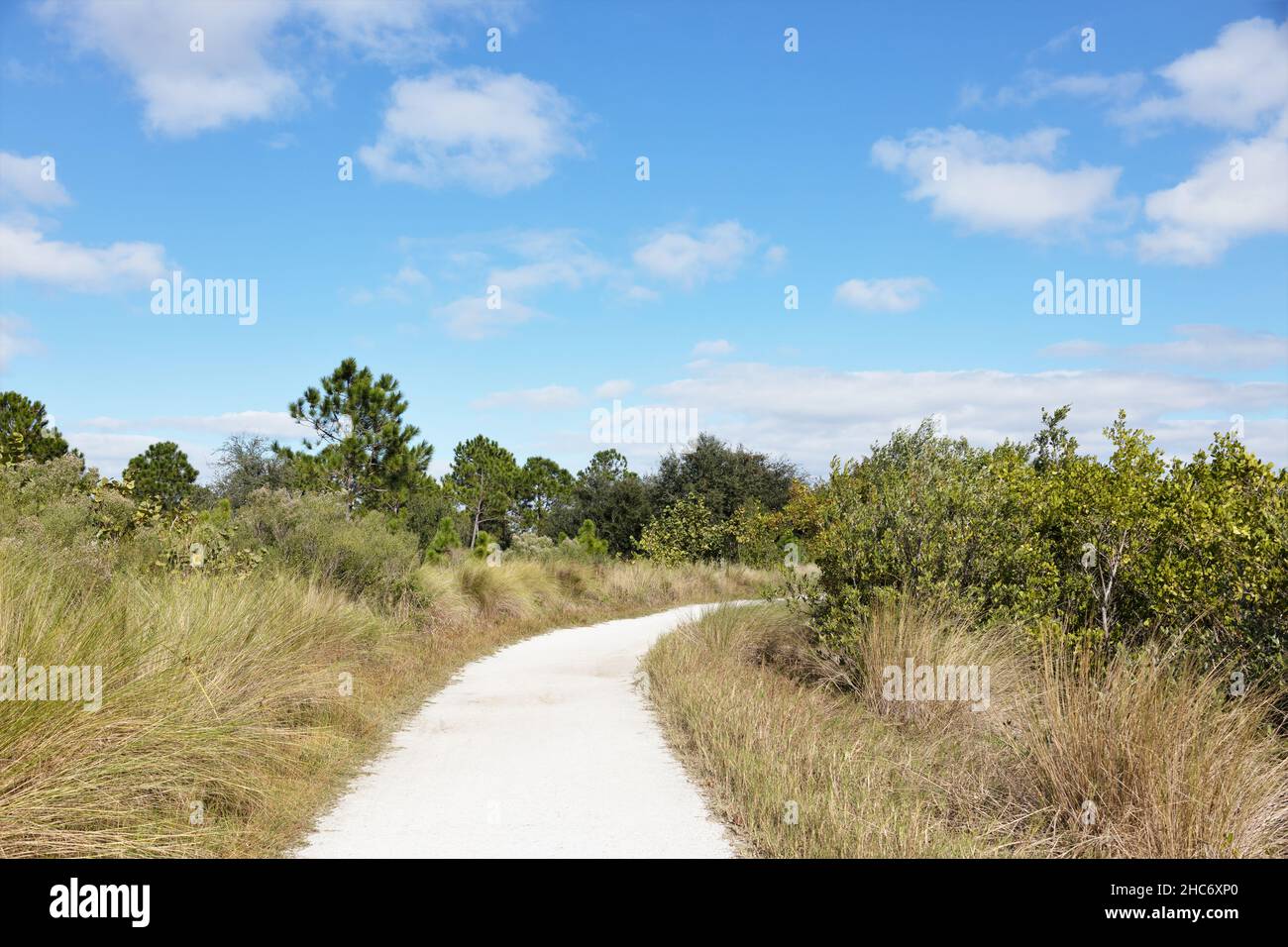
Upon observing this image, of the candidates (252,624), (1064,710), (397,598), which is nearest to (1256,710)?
(1064,710)

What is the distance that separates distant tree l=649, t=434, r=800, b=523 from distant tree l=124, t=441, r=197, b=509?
31.7m

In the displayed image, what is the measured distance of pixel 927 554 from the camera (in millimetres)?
8812

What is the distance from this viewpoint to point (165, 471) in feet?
158

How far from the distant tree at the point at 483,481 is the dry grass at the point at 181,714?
29230 millimetres

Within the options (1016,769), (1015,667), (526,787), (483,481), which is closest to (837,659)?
(1015,667)

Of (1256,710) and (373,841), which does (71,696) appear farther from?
(1256,710)

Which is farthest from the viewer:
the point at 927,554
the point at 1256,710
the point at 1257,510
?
the point at 927,554

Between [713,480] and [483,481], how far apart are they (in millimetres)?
21467

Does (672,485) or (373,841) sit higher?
(672,485)

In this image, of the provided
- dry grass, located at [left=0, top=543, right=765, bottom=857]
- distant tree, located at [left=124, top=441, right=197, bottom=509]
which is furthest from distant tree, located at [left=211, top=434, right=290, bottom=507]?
Result: dry grass, located at [left=0, top=543, right=765, bottom=857]

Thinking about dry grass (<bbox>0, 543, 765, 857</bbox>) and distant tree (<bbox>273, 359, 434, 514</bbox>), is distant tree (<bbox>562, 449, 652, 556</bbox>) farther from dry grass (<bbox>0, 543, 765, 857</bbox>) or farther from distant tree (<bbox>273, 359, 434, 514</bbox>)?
dry grass (<bbox>0, 543, 765, 857</bbox>)

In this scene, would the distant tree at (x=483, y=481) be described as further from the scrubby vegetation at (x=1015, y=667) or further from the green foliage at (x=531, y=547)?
the scrubby vegetation at (x=1015, y=667)

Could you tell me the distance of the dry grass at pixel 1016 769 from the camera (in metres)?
4.52
